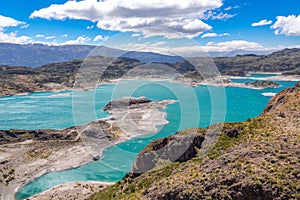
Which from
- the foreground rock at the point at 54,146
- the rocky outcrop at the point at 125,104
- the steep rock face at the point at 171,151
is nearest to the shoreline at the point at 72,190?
the foreground rock at the point at 54,146

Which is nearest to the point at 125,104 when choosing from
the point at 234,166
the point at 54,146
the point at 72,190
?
the point at 54,146

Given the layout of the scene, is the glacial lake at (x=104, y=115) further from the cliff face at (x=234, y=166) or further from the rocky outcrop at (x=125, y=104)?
the cliff face at (x=234, y=166)

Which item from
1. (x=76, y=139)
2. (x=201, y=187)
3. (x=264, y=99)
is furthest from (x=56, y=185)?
(x=264, y=99)

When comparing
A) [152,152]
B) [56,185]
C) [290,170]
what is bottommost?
[56,185]

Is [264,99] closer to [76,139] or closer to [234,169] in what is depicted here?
[76,139]

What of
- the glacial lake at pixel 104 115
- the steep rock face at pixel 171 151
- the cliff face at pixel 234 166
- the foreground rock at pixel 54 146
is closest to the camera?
the cliff face at pixel 234 166
